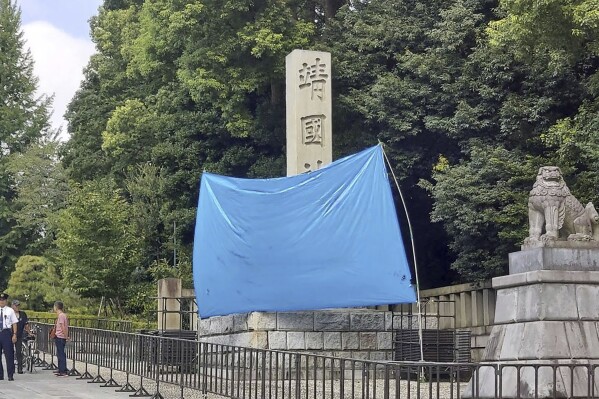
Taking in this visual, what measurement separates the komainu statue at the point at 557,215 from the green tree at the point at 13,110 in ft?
122

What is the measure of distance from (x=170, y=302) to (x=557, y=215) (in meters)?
12.9

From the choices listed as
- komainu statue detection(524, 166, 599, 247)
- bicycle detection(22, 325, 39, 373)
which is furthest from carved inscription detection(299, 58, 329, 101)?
komainu statue detection(524, 166, 599, 247)

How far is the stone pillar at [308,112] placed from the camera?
774 inches

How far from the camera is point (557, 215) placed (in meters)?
12.4

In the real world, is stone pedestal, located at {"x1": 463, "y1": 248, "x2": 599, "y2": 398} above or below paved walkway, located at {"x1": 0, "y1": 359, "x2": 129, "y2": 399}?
above

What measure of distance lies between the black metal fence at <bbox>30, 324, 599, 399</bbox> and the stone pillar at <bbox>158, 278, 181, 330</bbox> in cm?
489

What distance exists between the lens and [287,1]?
29.8m

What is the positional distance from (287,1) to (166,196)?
7.76 metres

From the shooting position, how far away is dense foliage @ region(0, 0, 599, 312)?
21.9 m

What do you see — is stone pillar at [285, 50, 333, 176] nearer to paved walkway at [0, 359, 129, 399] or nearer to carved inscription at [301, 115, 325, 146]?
carved inscription at [301, 115, 325, 146]

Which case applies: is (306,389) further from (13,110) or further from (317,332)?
(13,110)

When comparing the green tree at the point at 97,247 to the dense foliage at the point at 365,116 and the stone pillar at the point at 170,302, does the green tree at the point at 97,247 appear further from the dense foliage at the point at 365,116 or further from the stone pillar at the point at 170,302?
the stone pillar at the point at 170,302

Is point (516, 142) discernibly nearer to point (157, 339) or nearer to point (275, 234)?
point (275, 234)

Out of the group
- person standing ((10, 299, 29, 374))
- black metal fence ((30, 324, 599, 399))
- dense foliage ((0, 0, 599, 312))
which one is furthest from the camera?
dense foliage ((0, 0, 599, 312))
